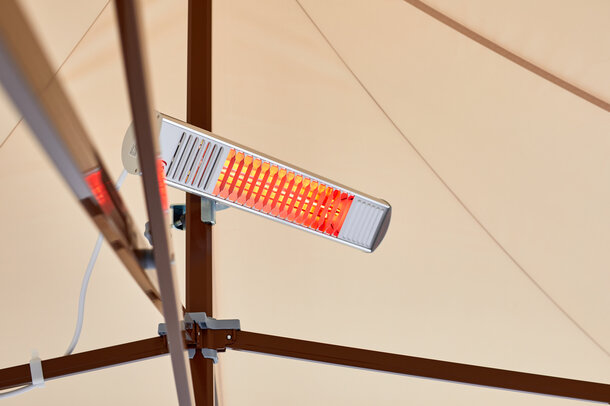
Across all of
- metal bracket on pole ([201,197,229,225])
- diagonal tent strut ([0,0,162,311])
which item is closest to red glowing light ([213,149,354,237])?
metal bracket on pole ([201,197,229,225])

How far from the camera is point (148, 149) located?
Answer: 341mm

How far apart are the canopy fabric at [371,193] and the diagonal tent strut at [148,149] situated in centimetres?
131

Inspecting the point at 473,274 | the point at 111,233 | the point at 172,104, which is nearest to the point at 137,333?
the point at 172,104

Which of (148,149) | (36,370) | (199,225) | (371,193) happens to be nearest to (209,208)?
(199,225)

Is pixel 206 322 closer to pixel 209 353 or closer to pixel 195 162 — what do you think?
pixel 209 353

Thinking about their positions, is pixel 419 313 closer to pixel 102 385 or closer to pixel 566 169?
pixel 566 169

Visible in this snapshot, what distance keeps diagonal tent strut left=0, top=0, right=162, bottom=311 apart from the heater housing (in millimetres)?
588

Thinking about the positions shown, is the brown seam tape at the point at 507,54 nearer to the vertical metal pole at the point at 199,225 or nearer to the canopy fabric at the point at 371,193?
the canopy fabric at the point at 371,193

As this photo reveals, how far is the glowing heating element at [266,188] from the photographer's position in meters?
1.02

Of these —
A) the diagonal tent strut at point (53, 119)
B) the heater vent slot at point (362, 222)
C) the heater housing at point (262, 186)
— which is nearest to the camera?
the diagonal tent strut at point (53, 119)

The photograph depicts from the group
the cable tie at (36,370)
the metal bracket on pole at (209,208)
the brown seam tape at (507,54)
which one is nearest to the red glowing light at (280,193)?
the metal bracket on pole at (209,208)

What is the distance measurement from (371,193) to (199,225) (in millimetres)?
697

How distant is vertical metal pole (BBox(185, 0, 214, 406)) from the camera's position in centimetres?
120

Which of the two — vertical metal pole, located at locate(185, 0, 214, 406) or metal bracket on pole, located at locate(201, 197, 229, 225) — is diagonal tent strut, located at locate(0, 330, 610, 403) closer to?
vertical metal pole, located at locate(185, 0, 214, 406)
